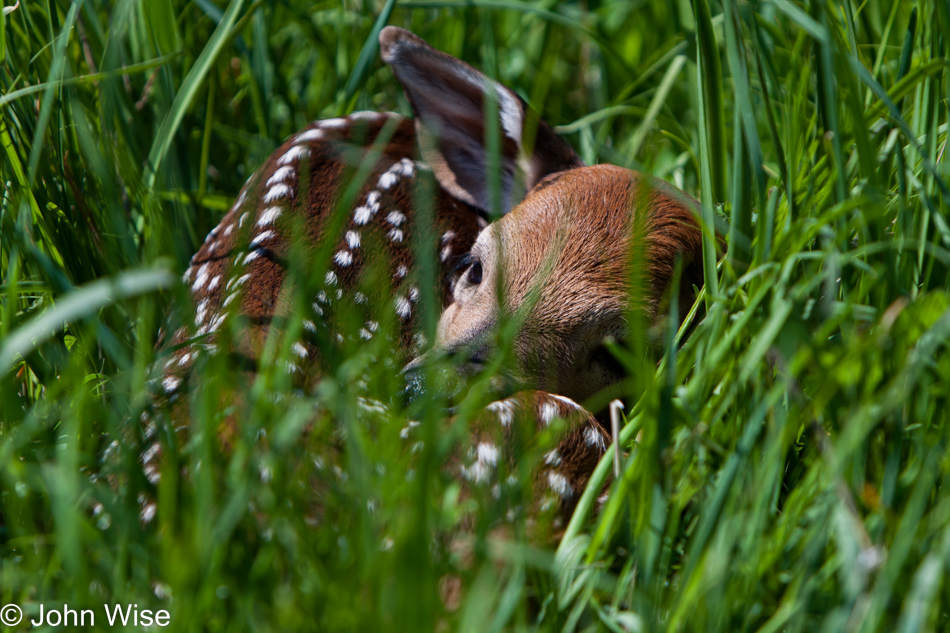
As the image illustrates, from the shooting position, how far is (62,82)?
89.8 inches

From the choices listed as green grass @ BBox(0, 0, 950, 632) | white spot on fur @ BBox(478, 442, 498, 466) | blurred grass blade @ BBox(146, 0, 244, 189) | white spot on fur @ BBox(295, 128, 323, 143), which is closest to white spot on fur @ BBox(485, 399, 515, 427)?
white spot on fur @ BBox(478, 442, 498, 466)

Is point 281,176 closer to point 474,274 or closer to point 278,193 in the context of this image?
point 278,193

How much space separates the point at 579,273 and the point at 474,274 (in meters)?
0.47

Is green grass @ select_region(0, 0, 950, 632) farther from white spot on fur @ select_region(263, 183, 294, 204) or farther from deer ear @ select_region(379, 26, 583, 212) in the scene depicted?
deer ear @ select_region(379, 26, 583, 212)

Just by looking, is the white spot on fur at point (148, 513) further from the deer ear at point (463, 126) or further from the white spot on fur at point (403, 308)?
the deer ear at point (463, 126)

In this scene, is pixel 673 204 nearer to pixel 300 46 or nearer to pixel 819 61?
pixel 819 61

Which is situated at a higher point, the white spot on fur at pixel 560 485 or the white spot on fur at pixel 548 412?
the white spot on fur at pixel 548 412

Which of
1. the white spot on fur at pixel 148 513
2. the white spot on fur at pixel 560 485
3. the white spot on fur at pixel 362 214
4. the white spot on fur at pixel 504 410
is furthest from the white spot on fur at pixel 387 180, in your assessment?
the white spot on fur at pixel 148 513

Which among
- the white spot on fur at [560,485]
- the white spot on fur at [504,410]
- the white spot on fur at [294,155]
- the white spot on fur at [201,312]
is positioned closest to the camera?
the white spot on fur at [560,485]

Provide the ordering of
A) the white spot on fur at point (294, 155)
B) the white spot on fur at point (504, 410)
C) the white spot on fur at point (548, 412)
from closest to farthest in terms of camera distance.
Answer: the white spot on fur at point (504, 410) → the white spot on fur at point (548, 412) → the white spot on fur at point (294, 155)

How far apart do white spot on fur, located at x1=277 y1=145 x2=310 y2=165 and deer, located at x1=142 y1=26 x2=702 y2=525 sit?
0.01 m

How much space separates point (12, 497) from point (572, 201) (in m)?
1.75

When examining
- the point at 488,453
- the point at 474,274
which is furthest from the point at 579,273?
the point at 488,453

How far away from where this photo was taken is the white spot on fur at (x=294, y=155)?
2.92m
